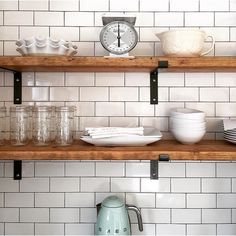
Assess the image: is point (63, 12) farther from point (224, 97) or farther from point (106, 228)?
point (106, 228)

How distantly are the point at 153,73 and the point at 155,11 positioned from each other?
0.33 meters

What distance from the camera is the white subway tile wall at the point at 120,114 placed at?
1.60 m

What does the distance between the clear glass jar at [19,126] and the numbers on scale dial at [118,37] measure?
50 centimetres

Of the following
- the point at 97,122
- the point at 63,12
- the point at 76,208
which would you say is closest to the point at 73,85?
the point at 97,122

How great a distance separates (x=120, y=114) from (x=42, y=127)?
0.41 metres

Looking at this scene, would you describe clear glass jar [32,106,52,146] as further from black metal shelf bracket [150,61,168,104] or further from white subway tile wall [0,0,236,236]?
black metal shelf bracket [150,61,168,104]

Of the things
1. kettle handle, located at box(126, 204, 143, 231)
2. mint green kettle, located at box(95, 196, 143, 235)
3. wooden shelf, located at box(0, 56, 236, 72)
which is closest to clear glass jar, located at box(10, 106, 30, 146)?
wooden shelf, located at box(0, 56, 236, 72)

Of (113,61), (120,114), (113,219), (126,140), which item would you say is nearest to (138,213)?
(113,219)

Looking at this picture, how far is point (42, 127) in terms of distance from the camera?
144 centimetres

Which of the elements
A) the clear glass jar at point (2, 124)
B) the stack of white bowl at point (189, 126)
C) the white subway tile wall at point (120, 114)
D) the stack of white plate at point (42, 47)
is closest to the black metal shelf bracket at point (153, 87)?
the white subway tile wall at point (120, 114)

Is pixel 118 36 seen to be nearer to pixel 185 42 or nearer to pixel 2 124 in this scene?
pixel 185 42

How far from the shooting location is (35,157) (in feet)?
4.18

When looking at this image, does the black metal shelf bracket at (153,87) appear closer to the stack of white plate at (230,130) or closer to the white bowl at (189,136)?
the white bowl at (189,136)

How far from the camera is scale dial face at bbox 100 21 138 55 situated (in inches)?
53.2
